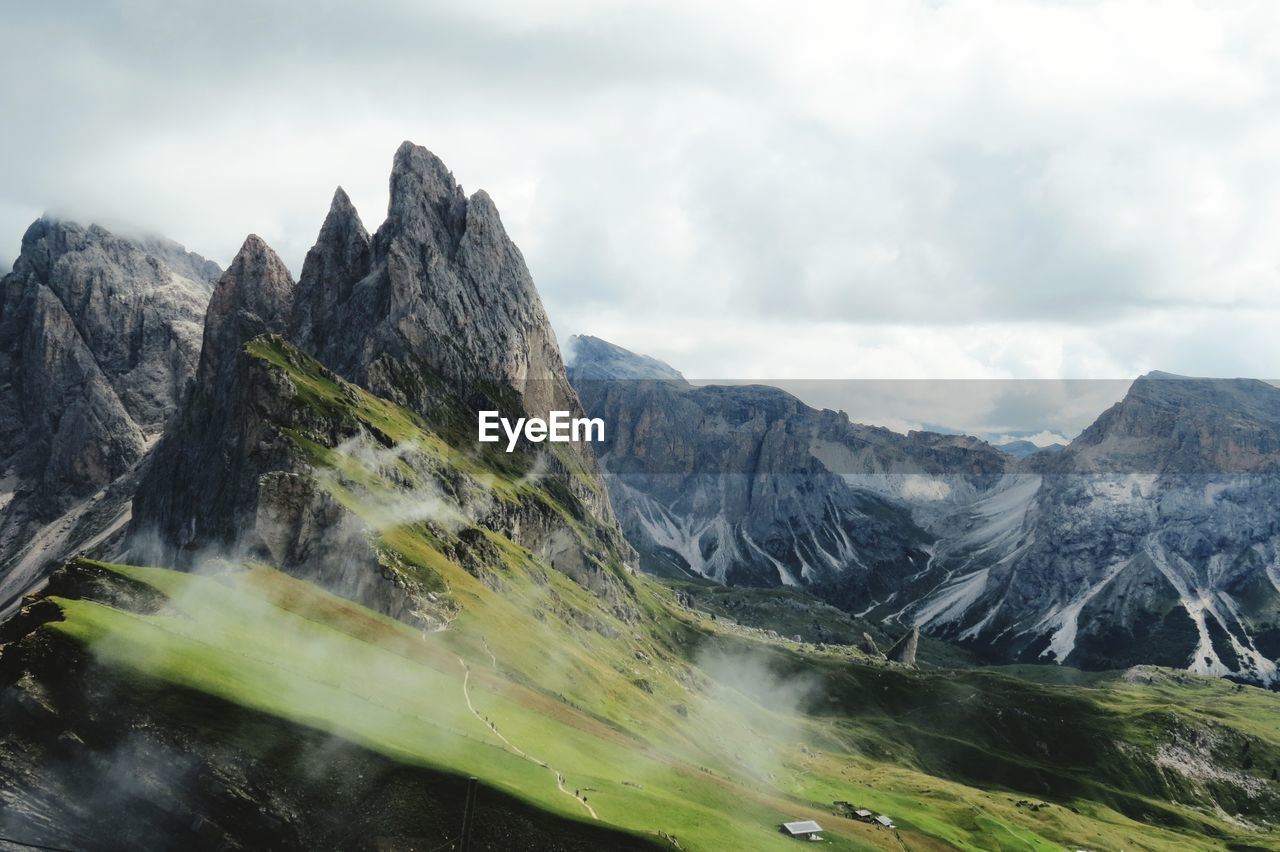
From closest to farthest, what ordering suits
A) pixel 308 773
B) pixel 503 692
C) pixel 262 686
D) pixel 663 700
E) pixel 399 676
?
pixel 308 773 < pixel 262 686 < pixel 399 676 < pixel 503 692 < pixel 663 700

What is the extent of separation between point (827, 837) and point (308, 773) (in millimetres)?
64708

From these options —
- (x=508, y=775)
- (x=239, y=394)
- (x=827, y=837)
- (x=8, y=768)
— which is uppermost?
(x=239, y=394)

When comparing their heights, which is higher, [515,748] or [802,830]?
[515,748]

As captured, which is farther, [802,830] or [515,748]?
[802,830]

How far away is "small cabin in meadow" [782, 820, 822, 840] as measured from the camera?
9800 centimetres

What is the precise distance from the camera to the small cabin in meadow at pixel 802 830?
98000 mm

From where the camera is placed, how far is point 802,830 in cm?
9912

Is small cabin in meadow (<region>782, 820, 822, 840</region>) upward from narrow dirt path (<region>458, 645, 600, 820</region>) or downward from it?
downward

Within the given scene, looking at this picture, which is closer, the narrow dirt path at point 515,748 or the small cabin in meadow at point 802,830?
the narrow dirt path at point 515,748

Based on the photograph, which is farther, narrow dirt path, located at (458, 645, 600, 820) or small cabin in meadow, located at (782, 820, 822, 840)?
small cabin in meadow, located at (782, 820, 822, 840)

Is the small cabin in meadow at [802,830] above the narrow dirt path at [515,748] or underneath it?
underneath

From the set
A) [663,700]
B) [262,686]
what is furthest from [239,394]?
[262,686]

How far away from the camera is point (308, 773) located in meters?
62.1

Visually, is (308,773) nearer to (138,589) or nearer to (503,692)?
(138,589)
